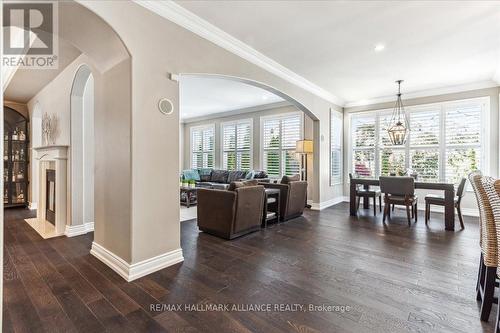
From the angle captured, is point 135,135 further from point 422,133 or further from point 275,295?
point 422,133

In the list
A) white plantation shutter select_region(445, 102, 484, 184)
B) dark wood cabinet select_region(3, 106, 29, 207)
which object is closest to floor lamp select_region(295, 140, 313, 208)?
white plantation shutter select_region(445, 102, 484, 184)

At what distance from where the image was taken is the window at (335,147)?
21.3ft

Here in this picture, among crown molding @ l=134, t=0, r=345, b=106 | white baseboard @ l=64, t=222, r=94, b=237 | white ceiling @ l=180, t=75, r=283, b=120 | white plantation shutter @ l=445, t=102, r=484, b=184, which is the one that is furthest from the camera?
white ceiling @ l=180, t=75, r=283, b=120

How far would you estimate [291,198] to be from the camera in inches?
191

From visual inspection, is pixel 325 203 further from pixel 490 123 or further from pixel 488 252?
pixel 488 252

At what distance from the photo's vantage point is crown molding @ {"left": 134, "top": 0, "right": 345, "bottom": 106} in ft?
8.68

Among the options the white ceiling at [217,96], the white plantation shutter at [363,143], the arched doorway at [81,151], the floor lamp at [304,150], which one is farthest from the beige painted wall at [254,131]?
the arched doorway at [81,151]

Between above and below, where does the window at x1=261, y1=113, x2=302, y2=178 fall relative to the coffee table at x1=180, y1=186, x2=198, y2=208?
above

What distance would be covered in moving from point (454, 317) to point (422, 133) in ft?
16.9

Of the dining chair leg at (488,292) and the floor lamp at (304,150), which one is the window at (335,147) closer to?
the floor lamp at (304,150)

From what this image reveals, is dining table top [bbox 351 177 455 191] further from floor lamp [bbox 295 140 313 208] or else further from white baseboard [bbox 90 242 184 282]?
white baseboard [bbox 90 242 184 282]

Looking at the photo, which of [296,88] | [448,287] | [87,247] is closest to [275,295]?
[448,287]

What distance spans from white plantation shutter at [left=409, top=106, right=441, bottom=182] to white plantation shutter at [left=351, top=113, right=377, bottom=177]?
88 cm

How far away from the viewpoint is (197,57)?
10.0 feet
